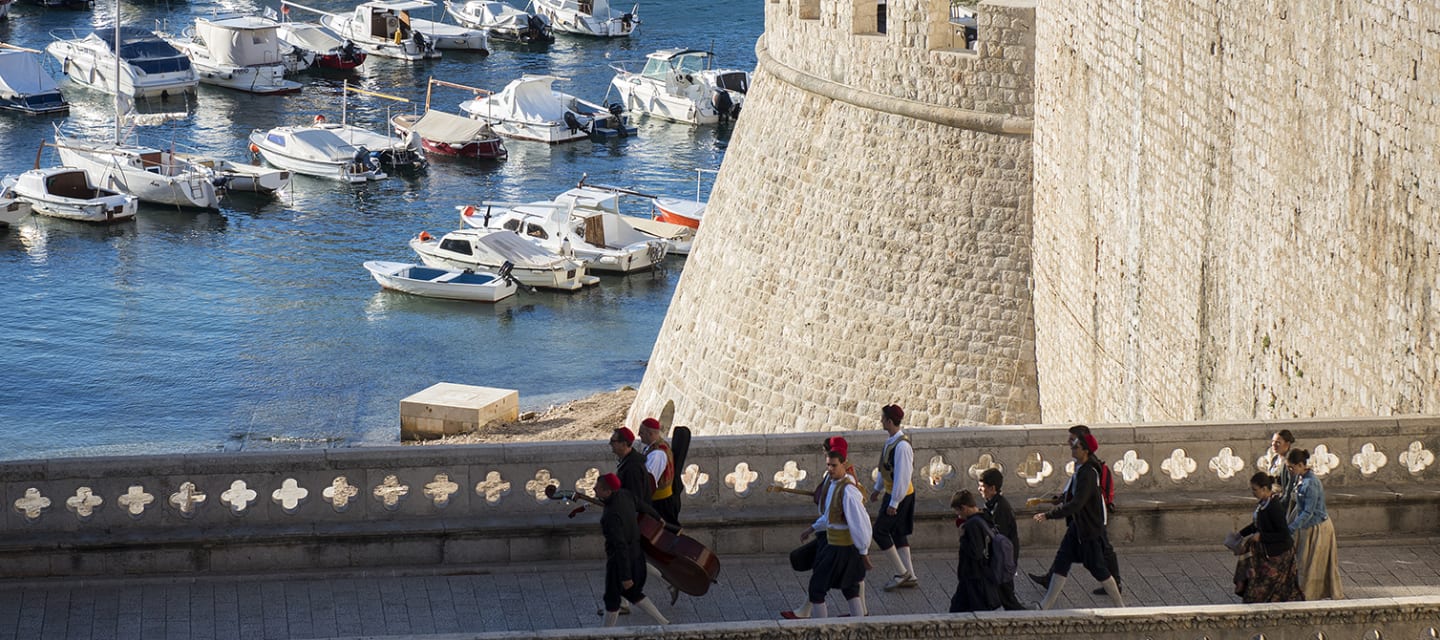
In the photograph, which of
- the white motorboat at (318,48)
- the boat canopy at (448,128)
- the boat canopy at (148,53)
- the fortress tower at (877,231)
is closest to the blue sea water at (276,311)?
the boat canopy at (448,128)

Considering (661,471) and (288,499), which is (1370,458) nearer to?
(661,471)

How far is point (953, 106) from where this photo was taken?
21703 millimetres

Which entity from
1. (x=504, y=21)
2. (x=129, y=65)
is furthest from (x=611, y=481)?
(x=504, y=21)

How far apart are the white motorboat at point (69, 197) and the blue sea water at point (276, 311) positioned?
1.30 ft

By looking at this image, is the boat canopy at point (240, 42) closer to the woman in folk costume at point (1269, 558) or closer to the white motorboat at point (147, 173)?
the white motorboat at point (147, 173)

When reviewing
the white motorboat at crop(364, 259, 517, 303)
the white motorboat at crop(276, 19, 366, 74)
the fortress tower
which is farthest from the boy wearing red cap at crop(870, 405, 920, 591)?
the white motorboat at crop(276, 19, 366, 74)

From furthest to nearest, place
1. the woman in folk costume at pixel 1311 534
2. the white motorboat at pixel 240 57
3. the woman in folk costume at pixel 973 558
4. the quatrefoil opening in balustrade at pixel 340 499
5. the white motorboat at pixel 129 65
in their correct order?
1. the white motorboat at pixel 240 57
2. the white motorboat at pixel 129 65
3. the quatrefoil opening in balustrade at pixel 340 499
4. the woman in folk costume at pixel 1311 534
5. the woman in folk costume at pixel 973 558

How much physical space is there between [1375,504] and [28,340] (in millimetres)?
37225

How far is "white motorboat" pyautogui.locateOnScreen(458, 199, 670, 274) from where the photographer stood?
50.3 metres

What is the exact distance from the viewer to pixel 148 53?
6800 cm

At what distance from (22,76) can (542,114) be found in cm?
1726

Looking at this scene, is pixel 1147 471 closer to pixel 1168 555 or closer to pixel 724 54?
pixel 1168 555

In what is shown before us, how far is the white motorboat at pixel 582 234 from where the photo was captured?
165 ft

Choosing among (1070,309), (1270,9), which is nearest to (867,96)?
(1070,309)
